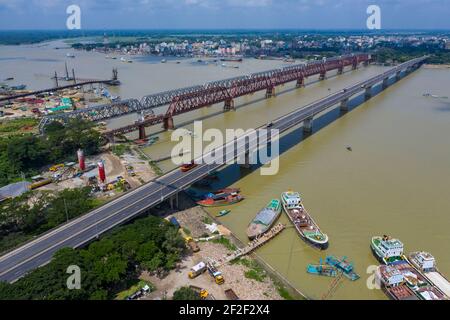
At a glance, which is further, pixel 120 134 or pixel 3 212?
pixel 120 134

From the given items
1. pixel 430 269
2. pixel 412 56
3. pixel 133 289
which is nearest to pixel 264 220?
pixel 133 289

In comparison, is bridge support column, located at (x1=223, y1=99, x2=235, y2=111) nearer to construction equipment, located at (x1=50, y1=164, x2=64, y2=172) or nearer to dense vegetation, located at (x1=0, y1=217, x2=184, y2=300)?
construction equipment, located at (x1=50, y1=164, x2=64, y2=172)

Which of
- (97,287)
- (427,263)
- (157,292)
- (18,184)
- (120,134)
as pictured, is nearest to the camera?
(97,287)

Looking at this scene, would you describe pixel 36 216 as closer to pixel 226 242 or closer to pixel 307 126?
pixel 226 242

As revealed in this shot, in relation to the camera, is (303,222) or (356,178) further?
(356,178)

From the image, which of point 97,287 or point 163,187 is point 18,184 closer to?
point 163,187

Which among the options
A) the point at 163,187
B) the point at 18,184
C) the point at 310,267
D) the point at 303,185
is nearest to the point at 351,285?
the point at 310,267

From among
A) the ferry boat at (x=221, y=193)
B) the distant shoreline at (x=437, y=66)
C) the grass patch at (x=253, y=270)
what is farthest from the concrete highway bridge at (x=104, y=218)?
the distant shoreline at (x=437, y=66)
